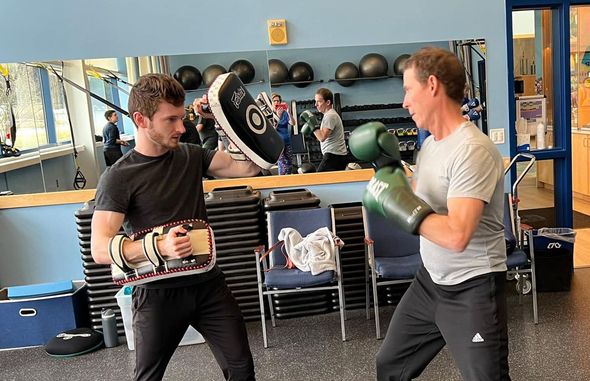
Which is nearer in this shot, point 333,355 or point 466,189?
point 466,189

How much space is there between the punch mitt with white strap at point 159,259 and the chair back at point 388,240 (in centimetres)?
197

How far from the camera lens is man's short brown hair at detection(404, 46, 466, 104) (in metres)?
1.71

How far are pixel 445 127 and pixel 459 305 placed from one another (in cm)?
59

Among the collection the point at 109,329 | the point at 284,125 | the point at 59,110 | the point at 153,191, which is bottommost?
the point at 109,329

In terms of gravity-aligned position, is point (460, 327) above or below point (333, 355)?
above

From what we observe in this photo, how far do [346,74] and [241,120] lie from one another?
2.17 m

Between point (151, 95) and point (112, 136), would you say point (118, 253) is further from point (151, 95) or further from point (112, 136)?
point (112, 136)

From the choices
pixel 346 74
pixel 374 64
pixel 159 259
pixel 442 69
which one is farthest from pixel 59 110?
pixel 442 69

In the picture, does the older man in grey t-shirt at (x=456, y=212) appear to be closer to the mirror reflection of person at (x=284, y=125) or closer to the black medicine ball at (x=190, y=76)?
the mirror reflection of person at (x=284, y=125)

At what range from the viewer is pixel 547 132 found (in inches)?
179

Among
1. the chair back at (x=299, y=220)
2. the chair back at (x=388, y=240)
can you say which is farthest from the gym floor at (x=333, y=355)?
the chair back at (x=299, y=220)

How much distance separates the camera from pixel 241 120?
2.10 metres

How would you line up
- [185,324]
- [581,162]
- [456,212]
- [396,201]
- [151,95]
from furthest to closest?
1. [581,162]
2. [185,324]
3. [151,95]
4. [396,201]
5. [456,212]

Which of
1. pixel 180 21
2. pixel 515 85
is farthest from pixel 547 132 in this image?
pixel 180 21
